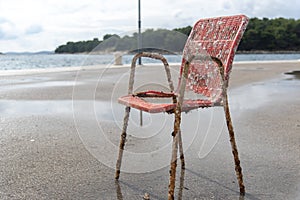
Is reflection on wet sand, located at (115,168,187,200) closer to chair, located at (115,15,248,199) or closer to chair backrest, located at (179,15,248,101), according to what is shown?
chair, located at (115,15,248,199)

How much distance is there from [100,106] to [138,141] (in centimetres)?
215

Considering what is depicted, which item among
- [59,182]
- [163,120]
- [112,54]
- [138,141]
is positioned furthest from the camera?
[163,120]

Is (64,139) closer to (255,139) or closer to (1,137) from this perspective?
(1,137)

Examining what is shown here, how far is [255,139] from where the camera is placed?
12.5 ft

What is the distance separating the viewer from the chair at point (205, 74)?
2266mm

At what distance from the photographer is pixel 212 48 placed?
2725 mm

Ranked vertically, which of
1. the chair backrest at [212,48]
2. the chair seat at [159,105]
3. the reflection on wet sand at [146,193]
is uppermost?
the chair backrest at [212,48]

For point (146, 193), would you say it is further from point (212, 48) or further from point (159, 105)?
point (212, 48)

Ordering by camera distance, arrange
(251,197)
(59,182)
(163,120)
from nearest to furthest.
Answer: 1. (251,197)
2. (59,182)
3. (163,120)

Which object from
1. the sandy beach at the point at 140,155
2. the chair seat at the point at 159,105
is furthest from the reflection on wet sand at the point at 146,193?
the chair seat at the point at 159,105

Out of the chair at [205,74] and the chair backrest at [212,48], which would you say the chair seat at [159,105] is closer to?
the chair at [205,74]

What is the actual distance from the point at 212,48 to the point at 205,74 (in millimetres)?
189

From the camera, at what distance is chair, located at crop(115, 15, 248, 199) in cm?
227

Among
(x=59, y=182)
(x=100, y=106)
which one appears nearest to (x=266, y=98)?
(x=100, y=106)
